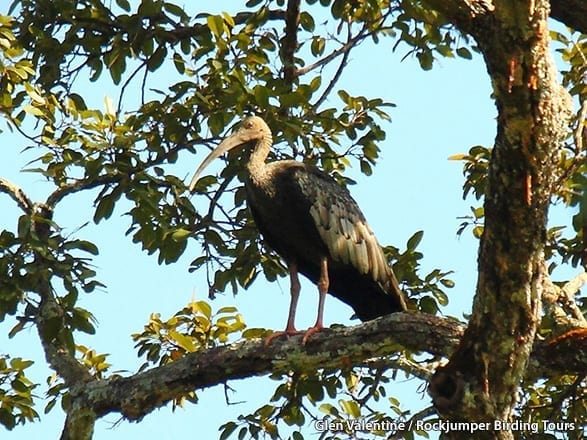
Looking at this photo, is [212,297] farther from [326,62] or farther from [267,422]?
[326,62]

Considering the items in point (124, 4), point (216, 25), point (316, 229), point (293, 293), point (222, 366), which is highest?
point (124, 4)

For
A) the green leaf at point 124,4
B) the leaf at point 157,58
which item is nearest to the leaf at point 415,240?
the leaf at point 157,58

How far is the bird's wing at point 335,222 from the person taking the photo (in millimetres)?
7633

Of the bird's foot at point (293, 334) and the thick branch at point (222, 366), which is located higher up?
the bird's foot at point (293, 334)

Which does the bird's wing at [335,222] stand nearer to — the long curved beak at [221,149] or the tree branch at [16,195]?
the long curved beak at [221,149]

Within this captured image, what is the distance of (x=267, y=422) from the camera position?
22.0ft

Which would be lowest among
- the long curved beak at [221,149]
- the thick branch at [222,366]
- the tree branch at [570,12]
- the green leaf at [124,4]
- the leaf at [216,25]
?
the thick branch at [222,366]

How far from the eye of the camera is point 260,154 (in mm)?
7953

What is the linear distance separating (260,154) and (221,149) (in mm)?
311

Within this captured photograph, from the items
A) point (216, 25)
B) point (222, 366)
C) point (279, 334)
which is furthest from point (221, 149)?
point (222, 366)

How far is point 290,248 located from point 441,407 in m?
2.84

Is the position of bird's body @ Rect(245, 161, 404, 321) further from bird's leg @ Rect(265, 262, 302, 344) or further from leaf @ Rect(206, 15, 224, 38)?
leaf @ Rect(206, 15, 224, 38)

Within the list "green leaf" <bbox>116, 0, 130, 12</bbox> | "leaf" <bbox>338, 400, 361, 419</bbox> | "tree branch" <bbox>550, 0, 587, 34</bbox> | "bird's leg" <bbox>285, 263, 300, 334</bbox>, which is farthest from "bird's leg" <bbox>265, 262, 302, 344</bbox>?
"tree branch" <bbox>550, 0, 587, 34</bbox>

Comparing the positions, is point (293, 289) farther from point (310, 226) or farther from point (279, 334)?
point (279, 334)
